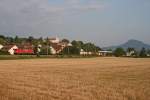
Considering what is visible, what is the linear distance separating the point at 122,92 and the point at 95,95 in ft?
5.23

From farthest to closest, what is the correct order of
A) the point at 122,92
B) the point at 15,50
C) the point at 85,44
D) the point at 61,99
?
the point at 85,44, the point at 15,50, the point at 122,92, the point at 61,99

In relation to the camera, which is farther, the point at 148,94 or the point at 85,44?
the point at 85,44

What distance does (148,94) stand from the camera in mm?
15117

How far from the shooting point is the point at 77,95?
15.0 m

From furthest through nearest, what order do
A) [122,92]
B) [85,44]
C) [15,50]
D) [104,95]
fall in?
[85,44]
[15,50]
[122,92]
[104,95]

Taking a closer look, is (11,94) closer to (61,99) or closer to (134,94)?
(61,99)

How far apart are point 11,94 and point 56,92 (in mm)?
2105

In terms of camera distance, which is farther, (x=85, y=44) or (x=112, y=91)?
(x=85, y=44)

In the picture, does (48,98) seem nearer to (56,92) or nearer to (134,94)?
(56,92)

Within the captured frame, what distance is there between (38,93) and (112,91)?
355cm

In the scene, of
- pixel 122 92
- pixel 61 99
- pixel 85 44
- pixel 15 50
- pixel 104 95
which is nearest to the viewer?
pixel 61 99

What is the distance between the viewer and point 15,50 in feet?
519

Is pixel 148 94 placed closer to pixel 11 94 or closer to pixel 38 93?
pixel 38 93

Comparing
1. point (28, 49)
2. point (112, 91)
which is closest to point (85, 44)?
point (28, 49)
